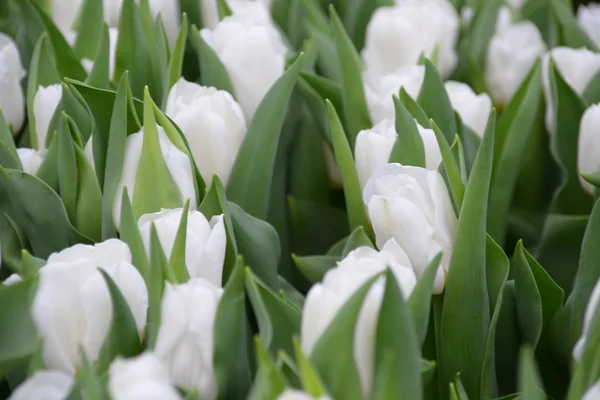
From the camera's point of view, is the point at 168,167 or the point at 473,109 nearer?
the point at 168,167

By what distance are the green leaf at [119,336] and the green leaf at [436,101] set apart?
0.35m

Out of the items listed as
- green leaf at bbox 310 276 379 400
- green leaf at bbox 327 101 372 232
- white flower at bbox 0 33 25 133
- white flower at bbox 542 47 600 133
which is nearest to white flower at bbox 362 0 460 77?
white flower at bbox 542 47 600 133

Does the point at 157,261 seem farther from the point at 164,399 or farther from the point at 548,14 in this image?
the point at 548,14

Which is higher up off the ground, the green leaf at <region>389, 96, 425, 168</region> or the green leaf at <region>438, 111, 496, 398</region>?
the green leaf at <region>389, 96, 425, 168</region>

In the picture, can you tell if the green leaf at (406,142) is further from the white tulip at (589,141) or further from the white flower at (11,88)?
the white flower at (11,88)

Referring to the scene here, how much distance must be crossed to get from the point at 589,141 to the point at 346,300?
342 millimetres

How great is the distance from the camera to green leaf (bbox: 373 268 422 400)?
1.43 ft

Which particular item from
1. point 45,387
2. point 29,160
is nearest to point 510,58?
point 29,160

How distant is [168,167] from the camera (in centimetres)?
59

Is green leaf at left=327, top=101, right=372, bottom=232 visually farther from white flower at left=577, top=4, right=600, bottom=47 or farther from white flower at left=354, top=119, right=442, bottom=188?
white flower at left=577, top=4, right=600, bottom=47

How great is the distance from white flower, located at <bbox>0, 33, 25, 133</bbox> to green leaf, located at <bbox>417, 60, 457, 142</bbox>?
0.36 metres

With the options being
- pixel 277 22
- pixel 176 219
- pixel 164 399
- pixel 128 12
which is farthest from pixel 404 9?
pixel 164 399

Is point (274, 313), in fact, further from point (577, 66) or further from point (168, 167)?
point (577, 66)

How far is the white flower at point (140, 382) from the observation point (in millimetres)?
390
